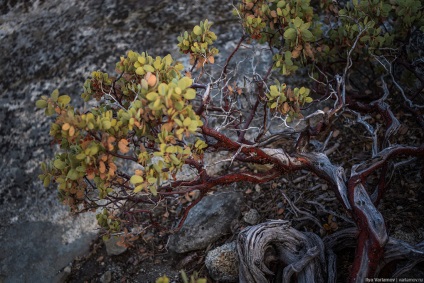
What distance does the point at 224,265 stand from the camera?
2832mm

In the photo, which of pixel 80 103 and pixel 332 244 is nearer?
pixel 332 244

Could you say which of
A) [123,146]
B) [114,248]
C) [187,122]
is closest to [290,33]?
[187,122]

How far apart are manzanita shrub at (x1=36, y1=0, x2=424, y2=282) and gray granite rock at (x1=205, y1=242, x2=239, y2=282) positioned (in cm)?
50

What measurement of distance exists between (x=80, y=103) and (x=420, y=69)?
2.91 meters

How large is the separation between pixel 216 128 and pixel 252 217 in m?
0.78

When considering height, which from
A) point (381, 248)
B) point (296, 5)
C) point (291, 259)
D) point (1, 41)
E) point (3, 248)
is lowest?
point (3, 248)

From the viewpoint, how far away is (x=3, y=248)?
358 cm

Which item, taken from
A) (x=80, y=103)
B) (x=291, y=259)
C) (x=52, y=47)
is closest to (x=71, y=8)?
(x=52, y=47)

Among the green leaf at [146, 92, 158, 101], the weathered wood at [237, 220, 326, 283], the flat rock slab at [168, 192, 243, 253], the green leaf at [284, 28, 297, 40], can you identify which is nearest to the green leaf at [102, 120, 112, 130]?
the green leaf at [146, 92, 158, 101]

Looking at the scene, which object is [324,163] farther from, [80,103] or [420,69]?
[80,103]

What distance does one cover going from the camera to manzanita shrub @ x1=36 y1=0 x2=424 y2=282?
200 cm

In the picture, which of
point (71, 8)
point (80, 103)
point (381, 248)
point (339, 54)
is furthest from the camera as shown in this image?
point (71, 8)

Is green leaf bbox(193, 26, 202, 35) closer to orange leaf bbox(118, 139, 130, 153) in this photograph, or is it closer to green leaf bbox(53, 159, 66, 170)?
orange leaf bbox(118, 139, 130, 153)

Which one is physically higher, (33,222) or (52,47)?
(52,47)
